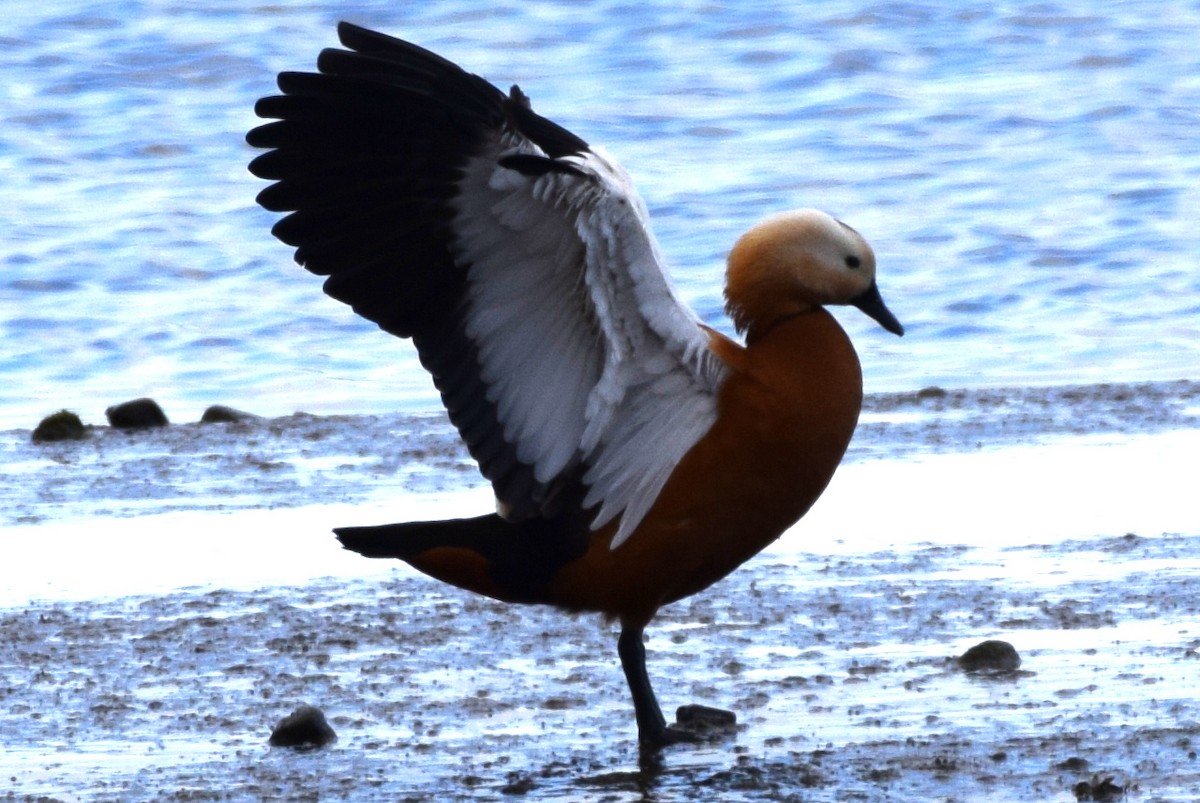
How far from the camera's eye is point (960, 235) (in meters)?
13.9

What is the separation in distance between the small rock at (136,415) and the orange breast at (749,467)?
4.56 metres

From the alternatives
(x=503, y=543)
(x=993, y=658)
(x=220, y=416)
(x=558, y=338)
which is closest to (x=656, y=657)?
(x=503, y=543)

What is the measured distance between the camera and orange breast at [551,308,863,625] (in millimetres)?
5078

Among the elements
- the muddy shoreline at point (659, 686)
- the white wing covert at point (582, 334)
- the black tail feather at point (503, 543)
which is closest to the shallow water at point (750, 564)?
the muddy shoreline at point (659, 686)

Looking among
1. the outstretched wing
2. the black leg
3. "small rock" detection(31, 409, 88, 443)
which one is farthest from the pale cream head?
"small rock" detection(31, 409, 88, 443)

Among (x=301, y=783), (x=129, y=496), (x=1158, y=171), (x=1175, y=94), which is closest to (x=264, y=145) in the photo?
(x=301, y=783)

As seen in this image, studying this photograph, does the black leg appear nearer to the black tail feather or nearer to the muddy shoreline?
the muddy shoreline

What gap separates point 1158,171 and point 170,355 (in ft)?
23.5

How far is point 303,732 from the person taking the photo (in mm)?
4992

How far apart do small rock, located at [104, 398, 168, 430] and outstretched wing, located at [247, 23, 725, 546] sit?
4.16m

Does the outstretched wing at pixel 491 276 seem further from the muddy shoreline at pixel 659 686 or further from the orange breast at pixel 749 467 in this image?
the muddy shoreline at pixel 659 686

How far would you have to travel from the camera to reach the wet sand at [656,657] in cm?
475

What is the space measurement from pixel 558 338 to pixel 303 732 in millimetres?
1041

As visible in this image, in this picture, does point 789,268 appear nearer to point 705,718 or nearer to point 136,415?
point 705,718
